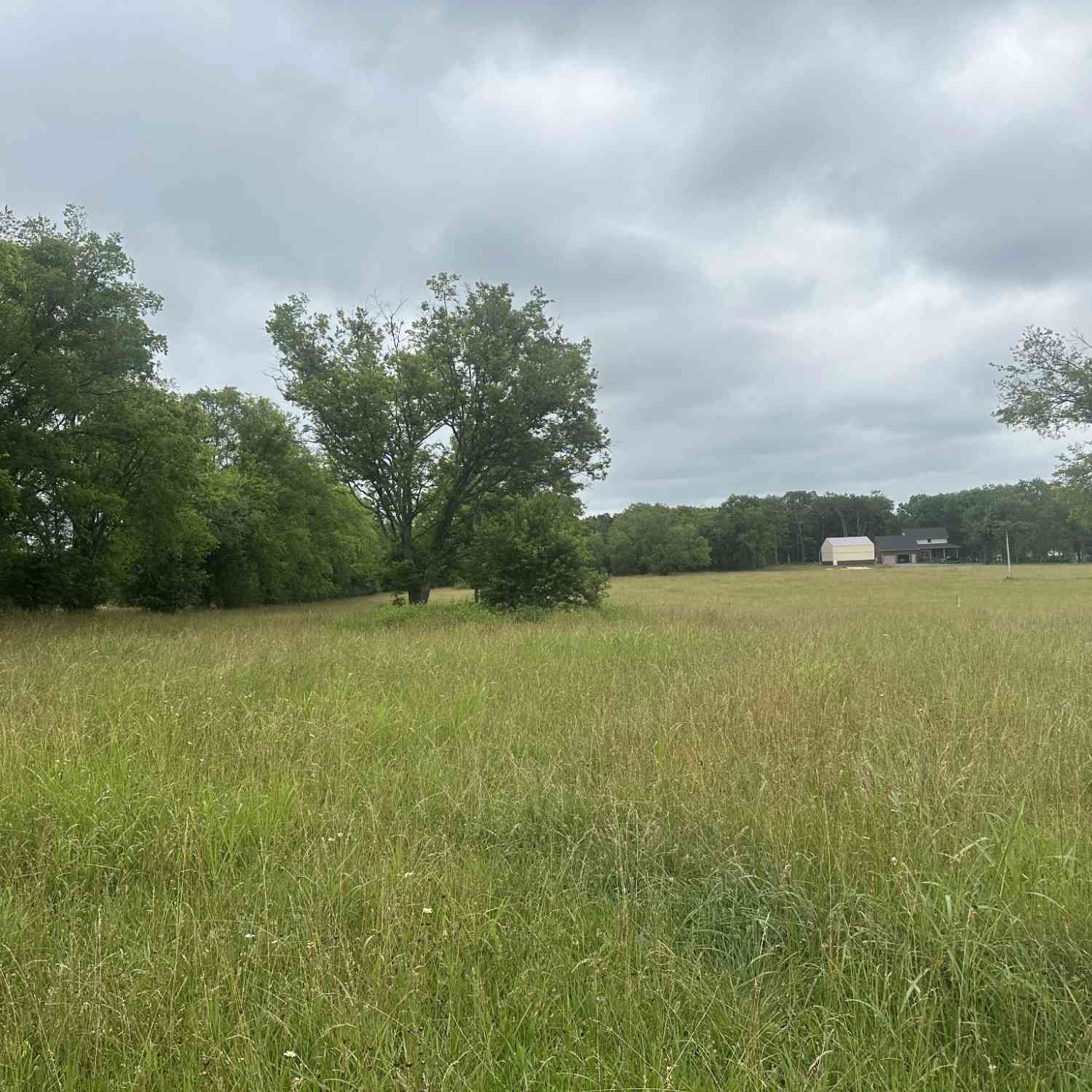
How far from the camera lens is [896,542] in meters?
125

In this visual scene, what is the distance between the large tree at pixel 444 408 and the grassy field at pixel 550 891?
18.0 metres

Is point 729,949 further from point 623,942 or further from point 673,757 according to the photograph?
point 673,757

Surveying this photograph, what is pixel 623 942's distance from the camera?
2.37m

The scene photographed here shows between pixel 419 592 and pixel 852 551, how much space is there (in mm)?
114966

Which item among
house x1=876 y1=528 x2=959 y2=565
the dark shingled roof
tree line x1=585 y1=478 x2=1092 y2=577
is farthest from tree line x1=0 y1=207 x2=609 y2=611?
the dark shingled roof

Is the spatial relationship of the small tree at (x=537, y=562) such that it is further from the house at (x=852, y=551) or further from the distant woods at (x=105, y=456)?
the house at (x=852, y=551)

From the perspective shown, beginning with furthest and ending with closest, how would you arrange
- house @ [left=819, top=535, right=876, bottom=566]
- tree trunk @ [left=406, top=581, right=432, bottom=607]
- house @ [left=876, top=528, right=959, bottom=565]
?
house @ [left=876, top=528, right=959, bottom=565]
house @ [left=819, top=535, right=876, bottom=566]
tree trunk @ [left=406, top=581, right=432, bottom=607]

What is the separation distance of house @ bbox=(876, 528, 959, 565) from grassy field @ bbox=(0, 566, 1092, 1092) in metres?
134

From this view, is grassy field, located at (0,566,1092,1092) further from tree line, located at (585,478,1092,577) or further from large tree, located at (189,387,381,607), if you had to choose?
tree line, located at (585,478,1092,577)

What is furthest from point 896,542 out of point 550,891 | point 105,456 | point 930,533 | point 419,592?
point 550,891

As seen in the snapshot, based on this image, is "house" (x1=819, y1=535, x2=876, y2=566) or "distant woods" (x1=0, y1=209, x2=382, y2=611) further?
"house" (x1=819, y1=535, x2=876, y2=566)

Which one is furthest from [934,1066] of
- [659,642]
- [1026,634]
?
[1026,634]

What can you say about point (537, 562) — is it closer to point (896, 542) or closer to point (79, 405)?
point (79, 405)

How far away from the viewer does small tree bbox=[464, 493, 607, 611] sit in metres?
20.5
